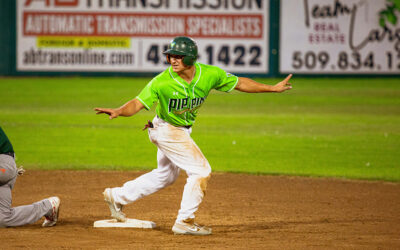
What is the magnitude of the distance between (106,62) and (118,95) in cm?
577

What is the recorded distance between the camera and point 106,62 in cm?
2762

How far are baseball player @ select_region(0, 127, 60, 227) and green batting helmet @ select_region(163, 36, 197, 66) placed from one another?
1772 millimetres

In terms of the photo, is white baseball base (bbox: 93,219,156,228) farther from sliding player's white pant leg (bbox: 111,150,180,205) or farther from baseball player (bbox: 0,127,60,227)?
baseball player (bbox: 0,127,60,227)

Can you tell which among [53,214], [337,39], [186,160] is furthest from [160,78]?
[337,39]

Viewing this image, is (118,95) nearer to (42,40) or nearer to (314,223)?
(42,40)

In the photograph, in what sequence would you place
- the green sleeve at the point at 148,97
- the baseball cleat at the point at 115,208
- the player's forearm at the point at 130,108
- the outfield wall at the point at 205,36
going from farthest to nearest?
1. the outfield wall at the point at 205,36
2. the baseball cleat at the point at 115,208
3. the green sleeve at the point at 148,97
4. the player's forearm at the point at 130,108

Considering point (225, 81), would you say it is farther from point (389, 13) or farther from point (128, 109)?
point (389, 13)

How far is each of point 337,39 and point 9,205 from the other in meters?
22.0

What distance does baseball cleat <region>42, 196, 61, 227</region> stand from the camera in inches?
286

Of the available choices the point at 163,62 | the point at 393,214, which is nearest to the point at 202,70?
the point at 393,214

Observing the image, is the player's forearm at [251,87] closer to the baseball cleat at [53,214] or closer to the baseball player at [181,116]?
the baseball player at [181,116]

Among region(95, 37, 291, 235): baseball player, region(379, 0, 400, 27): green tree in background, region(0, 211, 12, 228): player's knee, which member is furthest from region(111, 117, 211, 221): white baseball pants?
region(379, 0, 400, 27): green tree in background

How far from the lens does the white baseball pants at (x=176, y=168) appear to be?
6.93 m

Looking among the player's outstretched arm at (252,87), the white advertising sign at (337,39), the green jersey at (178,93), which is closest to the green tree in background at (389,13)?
the white advertising sign at (337,39)
